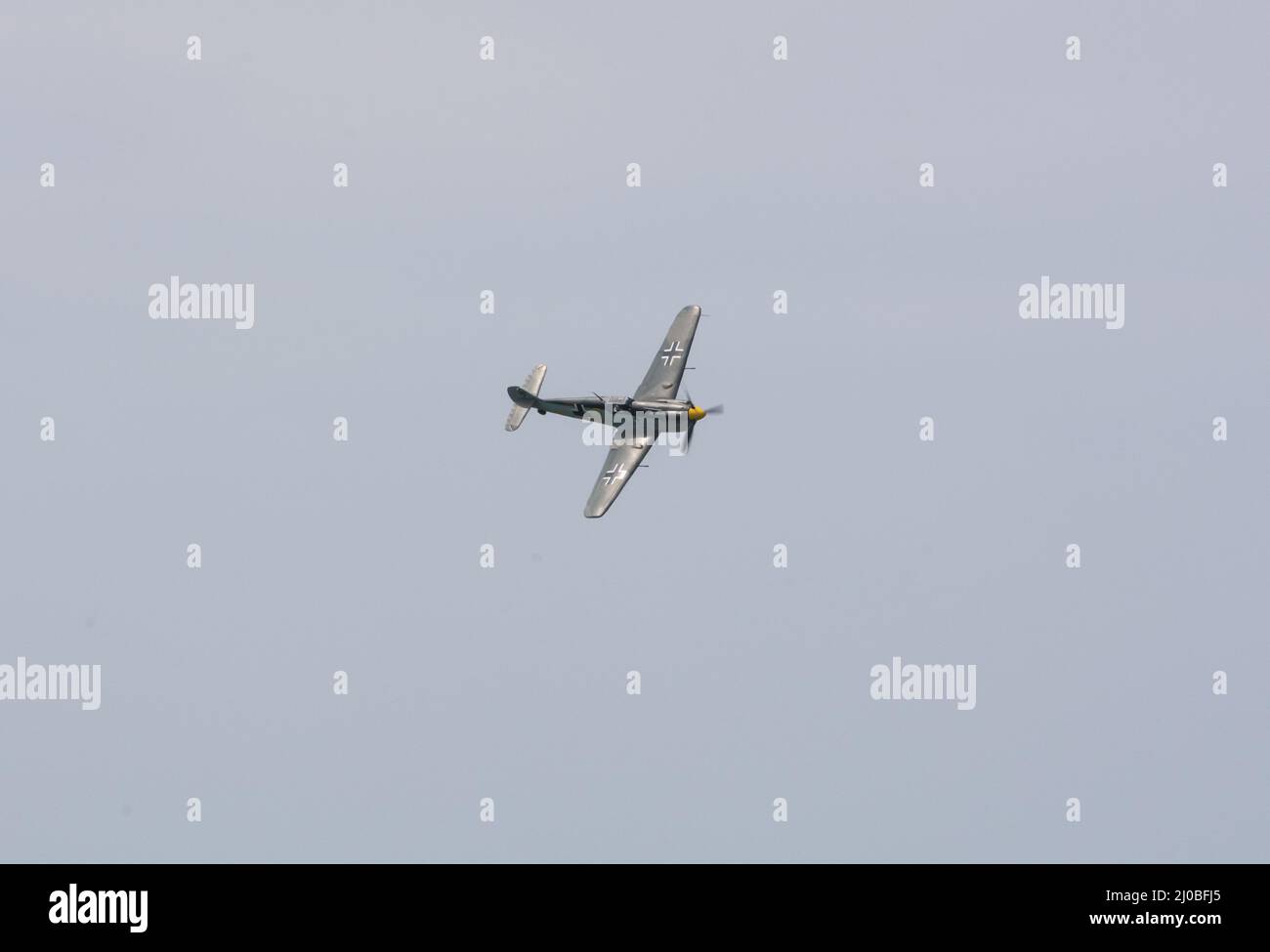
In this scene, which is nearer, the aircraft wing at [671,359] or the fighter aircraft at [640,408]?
the fighter aircraft at [640,408]

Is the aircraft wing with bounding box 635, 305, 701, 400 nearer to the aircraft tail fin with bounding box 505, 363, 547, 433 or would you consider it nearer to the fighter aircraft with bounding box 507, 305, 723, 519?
the fighter aircraft with bounding box 507, 305, 723, 519

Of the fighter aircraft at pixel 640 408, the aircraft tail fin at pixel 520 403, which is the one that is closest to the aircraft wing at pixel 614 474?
the fighter aircraft at pixel 640 408

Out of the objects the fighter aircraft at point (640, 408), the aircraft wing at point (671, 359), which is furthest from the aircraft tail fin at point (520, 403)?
the aircraft wing at point (671, 359)

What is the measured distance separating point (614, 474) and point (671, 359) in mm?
9549

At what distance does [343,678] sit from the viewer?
373 feet

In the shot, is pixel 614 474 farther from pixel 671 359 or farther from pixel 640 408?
pixel 671 359

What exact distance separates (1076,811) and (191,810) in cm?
4167

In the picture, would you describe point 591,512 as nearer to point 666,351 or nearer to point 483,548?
point 483,548

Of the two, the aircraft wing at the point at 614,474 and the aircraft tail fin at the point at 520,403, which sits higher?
the aircraft tail fin at the point at 520,403

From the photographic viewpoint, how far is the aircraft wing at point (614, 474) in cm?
10919

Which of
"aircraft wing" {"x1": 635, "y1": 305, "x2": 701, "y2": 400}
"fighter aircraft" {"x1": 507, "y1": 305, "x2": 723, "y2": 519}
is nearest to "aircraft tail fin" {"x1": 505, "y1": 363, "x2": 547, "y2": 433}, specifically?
"fighter aircraft" {"x1": 507, "y1": 305, "x2": 723, "y2": 519}

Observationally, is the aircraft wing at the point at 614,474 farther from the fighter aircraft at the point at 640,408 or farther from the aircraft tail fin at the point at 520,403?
the aircraft tail fin at the point at 520,403
